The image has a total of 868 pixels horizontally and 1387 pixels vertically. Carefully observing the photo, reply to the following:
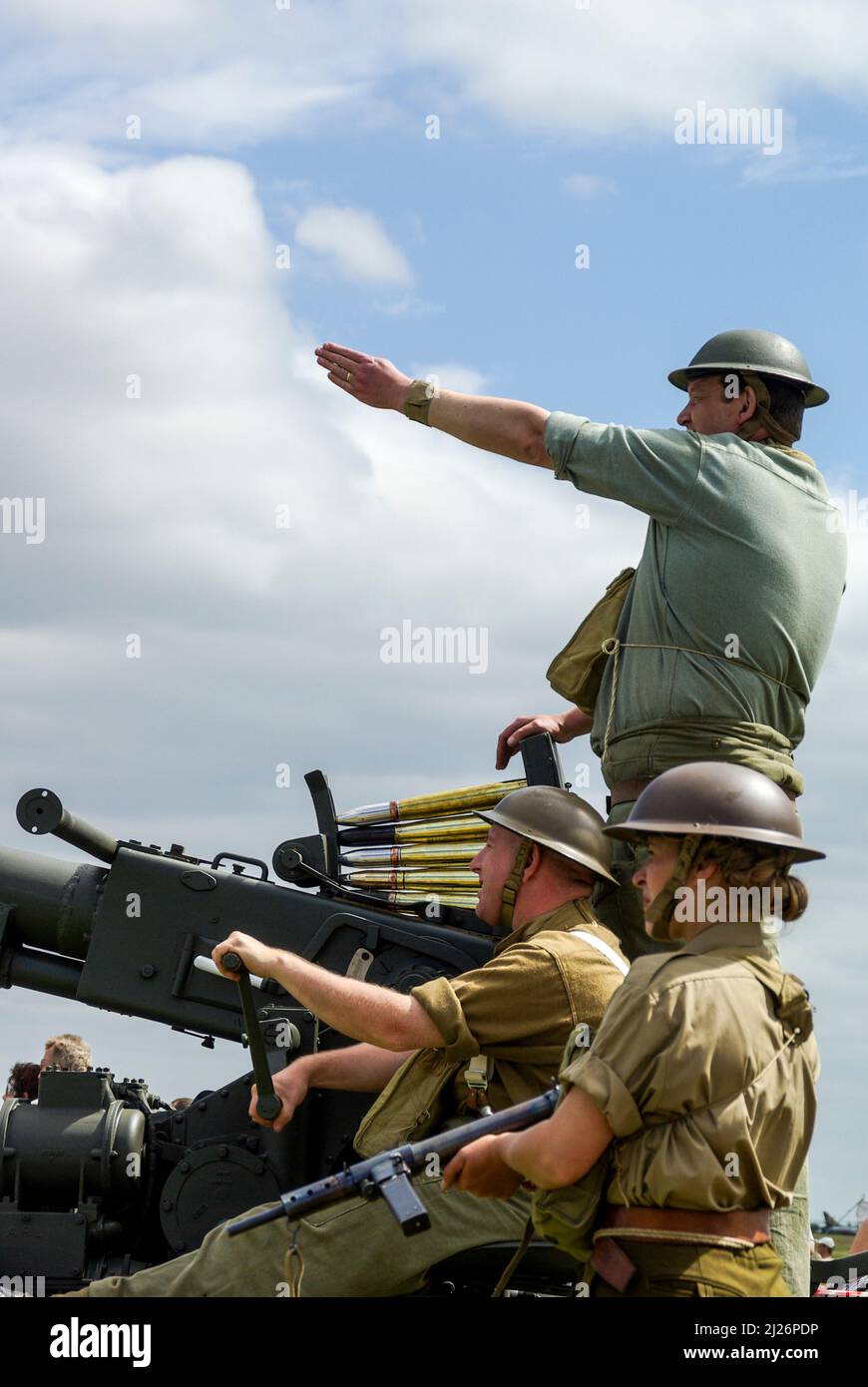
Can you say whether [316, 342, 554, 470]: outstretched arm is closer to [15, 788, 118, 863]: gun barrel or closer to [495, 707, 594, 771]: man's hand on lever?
[495, 707, 594, 771]: man's hand on lever

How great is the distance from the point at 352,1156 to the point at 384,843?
4.32 ft

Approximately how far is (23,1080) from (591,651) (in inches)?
213

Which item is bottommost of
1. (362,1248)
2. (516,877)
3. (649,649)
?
(362,1248)

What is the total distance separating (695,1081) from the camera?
4039 millimetres

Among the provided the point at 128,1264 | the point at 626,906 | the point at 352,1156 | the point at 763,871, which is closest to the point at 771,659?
the point at 626,906

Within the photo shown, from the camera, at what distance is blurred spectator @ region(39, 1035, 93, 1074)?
9.84 meters

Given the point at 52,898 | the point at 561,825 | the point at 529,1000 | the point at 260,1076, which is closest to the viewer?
the point at 529,1000

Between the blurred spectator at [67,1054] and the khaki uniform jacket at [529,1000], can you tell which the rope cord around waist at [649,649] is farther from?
the blurred spectator at [67,1054]

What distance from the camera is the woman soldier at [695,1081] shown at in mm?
4070

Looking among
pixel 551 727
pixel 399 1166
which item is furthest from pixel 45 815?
pixel 399 1166

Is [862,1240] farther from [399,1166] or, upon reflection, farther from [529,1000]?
[399,1166]

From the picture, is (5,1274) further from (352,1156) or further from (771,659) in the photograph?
(771,659)

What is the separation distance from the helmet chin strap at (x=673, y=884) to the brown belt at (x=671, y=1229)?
2.04ft

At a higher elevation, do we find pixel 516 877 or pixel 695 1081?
pixel 516 877
